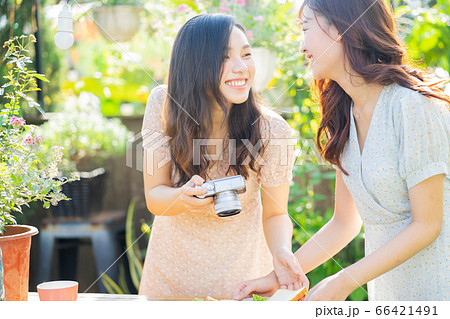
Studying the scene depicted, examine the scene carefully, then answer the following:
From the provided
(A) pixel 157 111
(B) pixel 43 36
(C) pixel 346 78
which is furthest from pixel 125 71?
(C) pixel 346 78

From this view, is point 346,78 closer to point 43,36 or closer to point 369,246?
point 369,246

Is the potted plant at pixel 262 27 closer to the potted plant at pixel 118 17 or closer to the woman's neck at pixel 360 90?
the woman's neck at pixel 360 90

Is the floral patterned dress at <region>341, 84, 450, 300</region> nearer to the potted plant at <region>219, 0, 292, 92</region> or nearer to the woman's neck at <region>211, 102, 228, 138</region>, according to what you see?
the woman's neck at <region>211, 102, 228, 138</region>

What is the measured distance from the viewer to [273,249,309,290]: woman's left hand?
4.30 feet

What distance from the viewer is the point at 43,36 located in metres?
3.58

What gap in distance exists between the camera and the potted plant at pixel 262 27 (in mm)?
2396

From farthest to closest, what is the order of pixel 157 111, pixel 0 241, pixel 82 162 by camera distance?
pixel 82 162
pixel 157 111
pixel 0 241

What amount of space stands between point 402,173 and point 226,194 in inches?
17.3

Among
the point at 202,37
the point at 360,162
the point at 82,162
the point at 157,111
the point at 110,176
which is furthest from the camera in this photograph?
the point at 110,176

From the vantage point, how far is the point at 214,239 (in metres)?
1.64

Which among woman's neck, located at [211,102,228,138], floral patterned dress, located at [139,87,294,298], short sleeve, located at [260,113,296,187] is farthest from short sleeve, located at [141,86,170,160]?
short sleeve, located at [260,113,296,187]

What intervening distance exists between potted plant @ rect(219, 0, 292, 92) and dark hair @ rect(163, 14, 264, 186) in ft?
2.49

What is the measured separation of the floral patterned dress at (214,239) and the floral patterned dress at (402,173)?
0.36m

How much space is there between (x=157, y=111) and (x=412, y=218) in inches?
34.8
